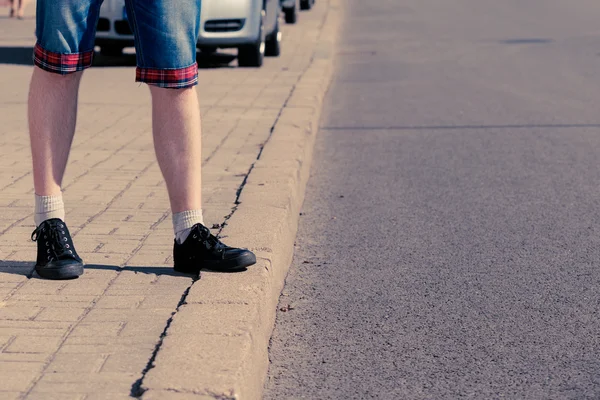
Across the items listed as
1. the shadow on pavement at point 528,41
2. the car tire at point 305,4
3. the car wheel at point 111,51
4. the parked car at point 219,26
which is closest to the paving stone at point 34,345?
the parked car at point 219,26

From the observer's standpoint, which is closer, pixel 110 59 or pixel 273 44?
pixel 110 59

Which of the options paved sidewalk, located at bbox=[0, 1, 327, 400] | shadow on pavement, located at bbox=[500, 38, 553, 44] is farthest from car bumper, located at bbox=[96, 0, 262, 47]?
shadow on pavement, located at bbox=[500, 38, 553, 44]

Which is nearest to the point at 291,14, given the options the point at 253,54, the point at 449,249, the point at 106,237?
the point at 253,54

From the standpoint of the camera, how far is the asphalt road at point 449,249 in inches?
139

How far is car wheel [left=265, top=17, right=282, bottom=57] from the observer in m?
13.5

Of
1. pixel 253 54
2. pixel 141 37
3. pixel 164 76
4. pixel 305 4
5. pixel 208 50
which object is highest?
pixel 141 37

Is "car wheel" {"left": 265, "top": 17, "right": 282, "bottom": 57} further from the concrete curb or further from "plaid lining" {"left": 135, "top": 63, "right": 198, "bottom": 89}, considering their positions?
"plaid lining" {"left": 135, "top": 63, "right": 198, "bottom": 89}

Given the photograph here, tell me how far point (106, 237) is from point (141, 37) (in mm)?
1037

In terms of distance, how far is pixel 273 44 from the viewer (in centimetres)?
1366

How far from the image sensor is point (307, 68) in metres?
12.0

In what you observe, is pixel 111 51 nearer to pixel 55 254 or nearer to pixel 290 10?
pixel 290 10

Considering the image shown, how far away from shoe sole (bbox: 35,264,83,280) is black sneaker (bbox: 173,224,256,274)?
342 mm

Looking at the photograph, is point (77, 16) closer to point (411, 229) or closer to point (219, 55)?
point (411, 229)

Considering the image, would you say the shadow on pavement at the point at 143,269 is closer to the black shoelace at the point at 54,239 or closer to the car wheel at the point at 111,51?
the black shoelace at the point at 54,239
